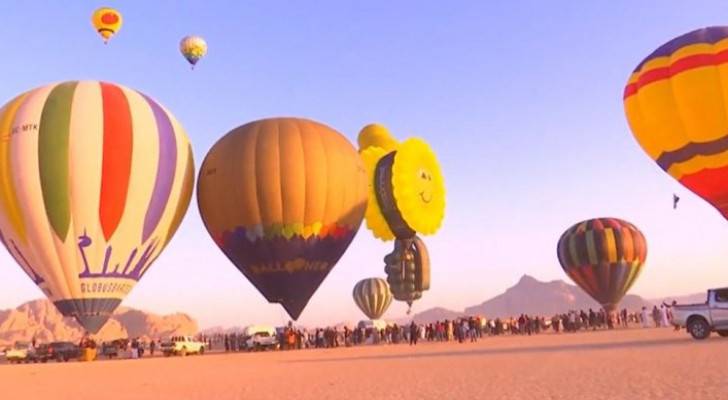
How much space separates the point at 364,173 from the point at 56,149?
14783mm

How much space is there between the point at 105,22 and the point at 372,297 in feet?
154

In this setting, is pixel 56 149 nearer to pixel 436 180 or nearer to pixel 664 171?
pixel 436 180

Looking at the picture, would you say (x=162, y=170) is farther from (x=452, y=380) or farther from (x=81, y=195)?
(x=452, y=380)

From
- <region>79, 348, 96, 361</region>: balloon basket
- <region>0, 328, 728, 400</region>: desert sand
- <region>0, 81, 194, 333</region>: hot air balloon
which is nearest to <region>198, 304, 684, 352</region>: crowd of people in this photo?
<region>79, 348, 96, 361</region>: balloon basket

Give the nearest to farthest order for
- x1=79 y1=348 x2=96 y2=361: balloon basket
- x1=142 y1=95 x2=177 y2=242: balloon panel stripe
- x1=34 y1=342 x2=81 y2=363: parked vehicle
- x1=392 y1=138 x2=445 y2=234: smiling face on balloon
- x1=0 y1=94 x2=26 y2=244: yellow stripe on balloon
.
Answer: x1=0 y1=94 x2=26 y2=244: yellow stripe on balloon < x1=142 y1=95 x2=177 y2=242: balloon panel stripe < x1=79 y1=348 x2=96 y2=361: balloon basket < x1=34 y1=342 x2=81 y2=363: parked vehicle < x1=392 y1=138 x2=445 y2=234: smiling face on balloon

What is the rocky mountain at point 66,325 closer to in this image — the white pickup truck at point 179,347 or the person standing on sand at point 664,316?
the white pickup truck at point 179,347

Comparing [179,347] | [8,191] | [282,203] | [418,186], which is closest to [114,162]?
[8,191]

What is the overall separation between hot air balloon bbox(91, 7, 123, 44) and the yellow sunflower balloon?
52.5 ft

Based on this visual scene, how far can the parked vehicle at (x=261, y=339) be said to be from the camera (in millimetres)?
41812

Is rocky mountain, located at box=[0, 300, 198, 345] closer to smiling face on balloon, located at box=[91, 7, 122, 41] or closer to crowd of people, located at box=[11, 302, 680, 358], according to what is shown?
crowd of people, located at box=[11, 302, 680, 358]

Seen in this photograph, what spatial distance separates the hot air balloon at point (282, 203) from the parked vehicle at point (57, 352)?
9898 millimetres

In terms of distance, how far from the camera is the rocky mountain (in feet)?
586

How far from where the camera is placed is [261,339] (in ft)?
139

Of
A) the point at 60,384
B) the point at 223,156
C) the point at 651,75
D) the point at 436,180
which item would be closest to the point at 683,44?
the point at 651,75
